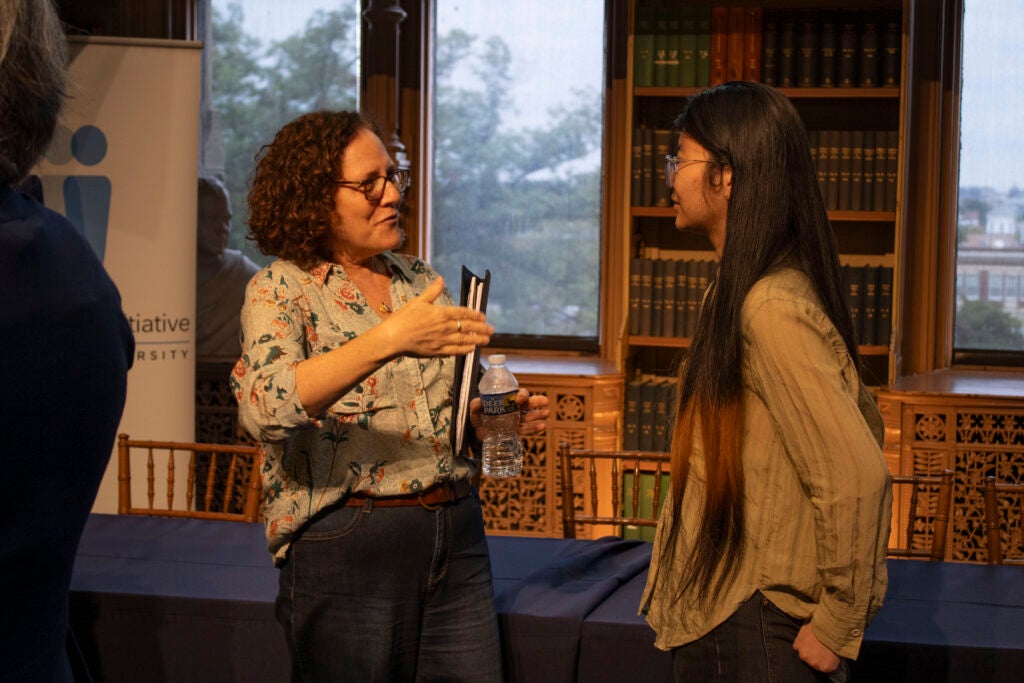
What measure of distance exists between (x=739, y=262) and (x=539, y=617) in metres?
0.92

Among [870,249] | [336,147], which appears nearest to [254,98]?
[870,249]

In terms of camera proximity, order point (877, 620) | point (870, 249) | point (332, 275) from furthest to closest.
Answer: point (870, 249), point (877, 620), point (332, 275)

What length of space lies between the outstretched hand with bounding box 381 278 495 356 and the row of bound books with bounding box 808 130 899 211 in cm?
311

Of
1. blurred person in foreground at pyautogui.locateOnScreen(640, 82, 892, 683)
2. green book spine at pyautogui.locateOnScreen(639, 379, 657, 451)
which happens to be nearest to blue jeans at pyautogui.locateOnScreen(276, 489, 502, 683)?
blurred person in foreground at pyautogui.locateOnScreen(640, 82, 892, 683)

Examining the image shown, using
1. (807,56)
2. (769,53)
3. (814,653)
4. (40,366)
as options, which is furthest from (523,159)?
(40,366)

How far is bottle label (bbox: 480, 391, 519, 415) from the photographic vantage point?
69.2 inches

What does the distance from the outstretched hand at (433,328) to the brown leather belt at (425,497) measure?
294 mm

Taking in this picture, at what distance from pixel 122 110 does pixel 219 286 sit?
132cm

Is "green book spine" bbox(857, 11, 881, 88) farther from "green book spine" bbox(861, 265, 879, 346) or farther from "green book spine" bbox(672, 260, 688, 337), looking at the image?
"green book spine" bbox(672, 260, 688, 337)

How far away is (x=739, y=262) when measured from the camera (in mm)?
1409

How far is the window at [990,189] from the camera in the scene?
15.1 ft

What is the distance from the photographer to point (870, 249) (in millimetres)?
4613

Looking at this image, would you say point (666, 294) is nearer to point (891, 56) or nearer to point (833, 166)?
point (833, 166)

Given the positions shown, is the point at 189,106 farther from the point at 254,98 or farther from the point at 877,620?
the point at 877,620
